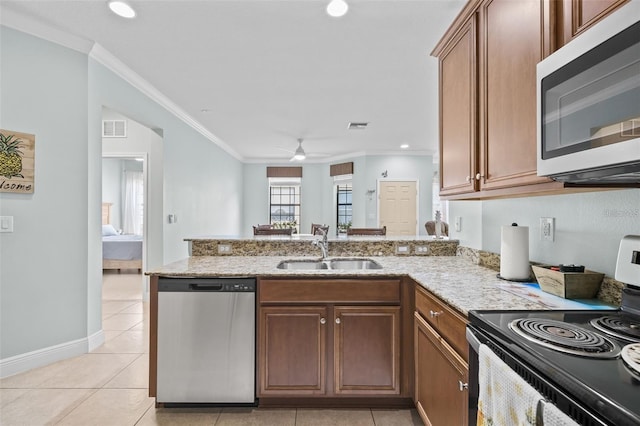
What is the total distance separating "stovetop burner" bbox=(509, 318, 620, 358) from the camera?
0.89m

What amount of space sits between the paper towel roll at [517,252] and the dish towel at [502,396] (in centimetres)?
89

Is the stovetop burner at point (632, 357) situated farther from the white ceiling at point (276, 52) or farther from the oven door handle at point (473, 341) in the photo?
the white ceiling at point (276, 52)

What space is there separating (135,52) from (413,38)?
7.78 ft

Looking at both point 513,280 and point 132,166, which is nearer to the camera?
point 513,280

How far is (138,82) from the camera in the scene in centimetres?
349

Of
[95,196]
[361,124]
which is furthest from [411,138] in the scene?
[95,196]

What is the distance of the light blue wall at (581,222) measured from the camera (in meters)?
1.35

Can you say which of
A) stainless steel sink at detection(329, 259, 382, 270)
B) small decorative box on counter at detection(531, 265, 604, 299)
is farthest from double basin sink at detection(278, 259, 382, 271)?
small decorative box on counter at detection(531, 265, 604, 299)

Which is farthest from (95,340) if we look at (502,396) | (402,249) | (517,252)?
(517,252)

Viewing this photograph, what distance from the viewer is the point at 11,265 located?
248 centimetres

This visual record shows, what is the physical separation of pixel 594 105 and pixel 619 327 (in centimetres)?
70

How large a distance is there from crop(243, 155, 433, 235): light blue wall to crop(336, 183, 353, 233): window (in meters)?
→ 0.15

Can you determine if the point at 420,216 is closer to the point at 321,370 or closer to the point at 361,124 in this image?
the point at 361,124

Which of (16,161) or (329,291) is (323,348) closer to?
(329,291)
